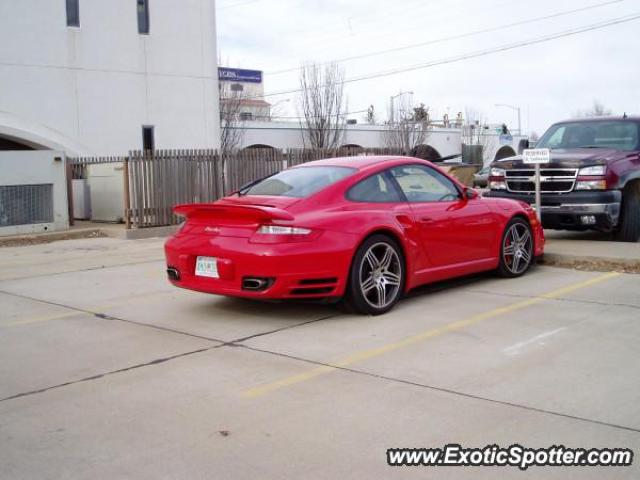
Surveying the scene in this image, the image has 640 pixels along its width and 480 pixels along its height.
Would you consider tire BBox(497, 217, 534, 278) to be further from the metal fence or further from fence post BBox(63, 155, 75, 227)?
fence post BBox(63, 155, 75, 227)

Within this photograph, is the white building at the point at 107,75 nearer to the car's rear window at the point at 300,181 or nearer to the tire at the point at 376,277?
the car's rear window at the point at 300,181

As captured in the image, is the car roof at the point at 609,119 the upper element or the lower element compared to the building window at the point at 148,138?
lower

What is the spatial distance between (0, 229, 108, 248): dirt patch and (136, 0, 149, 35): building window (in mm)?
9968

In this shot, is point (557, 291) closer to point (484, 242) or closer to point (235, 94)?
point (484, 242)

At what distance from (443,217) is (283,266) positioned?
2083 mm

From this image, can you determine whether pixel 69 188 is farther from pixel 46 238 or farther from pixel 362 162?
pixel 362 162

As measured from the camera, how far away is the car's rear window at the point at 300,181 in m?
6.92

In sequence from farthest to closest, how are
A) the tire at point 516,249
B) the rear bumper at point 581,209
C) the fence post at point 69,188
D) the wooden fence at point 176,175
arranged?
the fence post at point 69,188
the wooden fence at point 176,175
the rear bumper at point 581,209
the tire at point 516,249

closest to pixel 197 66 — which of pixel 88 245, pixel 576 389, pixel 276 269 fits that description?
pixel 88 245

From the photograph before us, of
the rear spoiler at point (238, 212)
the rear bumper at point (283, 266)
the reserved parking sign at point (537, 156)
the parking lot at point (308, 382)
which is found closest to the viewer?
the parking lot at point (308, 382)

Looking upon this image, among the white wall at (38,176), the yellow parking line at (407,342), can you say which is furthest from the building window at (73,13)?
the yellow parking line at (407,342)

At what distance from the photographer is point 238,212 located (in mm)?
6422

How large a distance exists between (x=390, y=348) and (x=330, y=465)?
2.11 meters

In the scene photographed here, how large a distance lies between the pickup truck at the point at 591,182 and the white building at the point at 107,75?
14542 millimetres
